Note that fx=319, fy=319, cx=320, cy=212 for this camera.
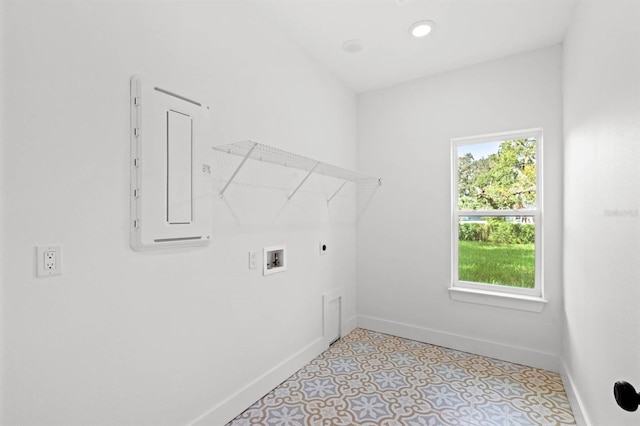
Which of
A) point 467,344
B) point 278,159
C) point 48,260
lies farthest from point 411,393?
point 48,260

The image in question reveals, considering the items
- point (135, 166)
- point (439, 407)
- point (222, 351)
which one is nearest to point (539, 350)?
point (439, 407)

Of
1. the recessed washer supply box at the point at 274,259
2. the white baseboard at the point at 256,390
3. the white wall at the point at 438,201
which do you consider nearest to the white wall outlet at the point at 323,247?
the recessed washer supply box at the point at 274,259

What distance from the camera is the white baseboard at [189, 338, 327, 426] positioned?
72.8 inches

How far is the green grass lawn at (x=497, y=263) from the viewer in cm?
275

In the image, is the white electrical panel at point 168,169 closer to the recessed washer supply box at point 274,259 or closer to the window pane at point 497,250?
the recessed washer supply box at point 274,259

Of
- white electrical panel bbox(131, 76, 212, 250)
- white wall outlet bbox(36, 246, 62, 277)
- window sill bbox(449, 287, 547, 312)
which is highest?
white electrical panel bbox(131, 76, 212, 250)

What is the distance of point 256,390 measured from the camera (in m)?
2.15

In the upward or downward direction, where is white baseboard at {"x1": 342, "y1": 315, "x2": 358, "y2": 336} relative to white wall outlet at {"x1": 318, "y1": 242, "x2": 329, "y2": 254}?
downward

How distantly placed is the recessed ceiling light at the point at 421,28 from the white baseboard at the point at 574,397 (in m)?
2.62

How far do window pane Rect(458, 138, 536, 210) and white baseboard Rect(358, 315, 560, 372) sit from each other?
1.21 metres

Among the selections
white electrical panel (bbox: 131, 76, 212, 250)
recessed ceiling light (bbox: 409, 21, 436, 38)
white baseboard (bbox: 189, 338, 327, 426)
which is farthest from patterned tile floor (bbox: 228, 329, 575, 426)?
recessed ceiling light (bbox: 409, 21, 436, 38)

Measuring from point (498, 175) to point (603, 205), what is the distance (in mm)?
1478

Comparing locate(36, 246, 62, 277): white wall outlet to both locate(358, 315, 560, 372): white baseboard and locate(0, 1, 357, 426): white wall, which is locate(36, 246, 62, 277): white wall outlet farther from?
locate(358, 315, 560, 372): white baseboard

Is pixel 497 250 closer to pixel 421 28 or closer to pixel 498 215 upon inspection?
pixel 498 215
